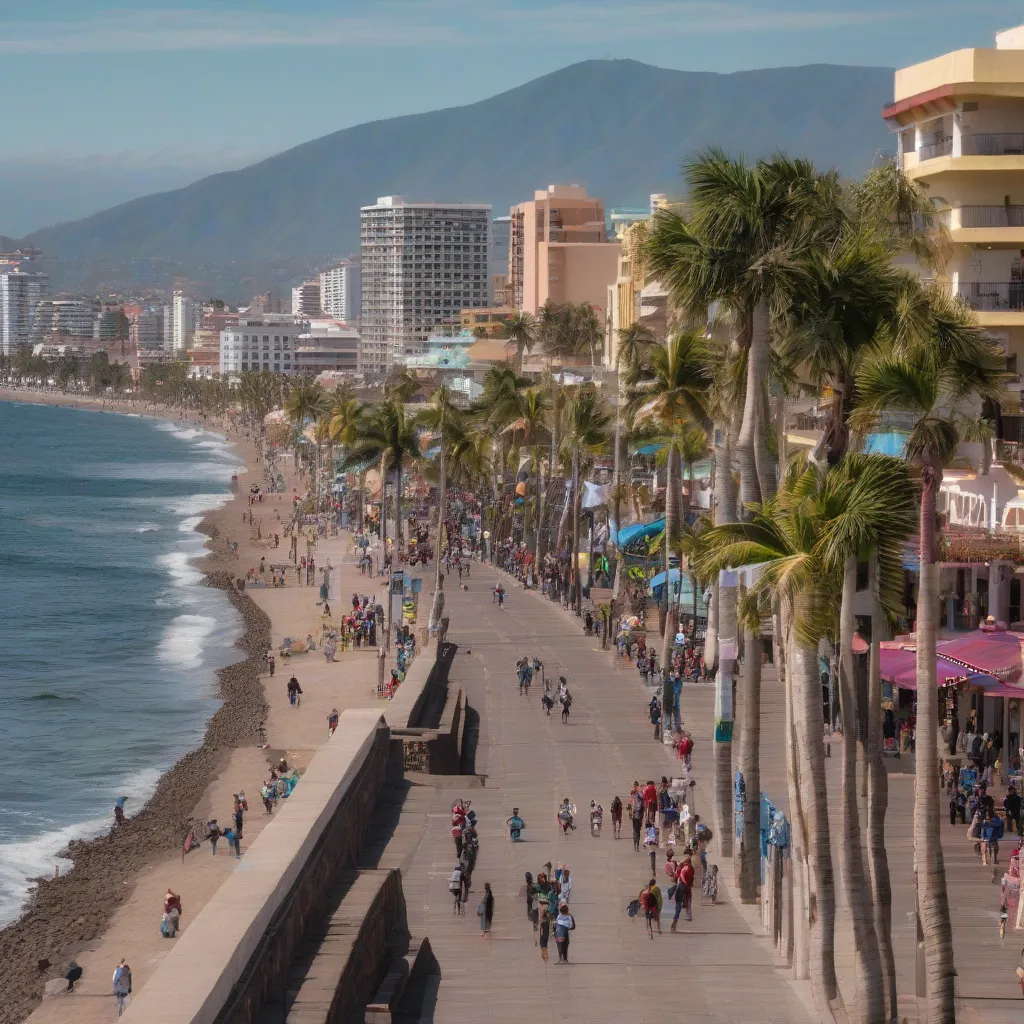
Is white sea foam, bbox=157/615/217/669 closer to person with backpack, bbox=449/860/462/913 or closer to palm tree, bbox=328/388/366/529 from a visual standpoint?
palm tree, bbox=328/388/366/529

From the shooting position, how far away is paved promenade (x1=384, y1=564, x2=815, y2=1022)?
18938mm

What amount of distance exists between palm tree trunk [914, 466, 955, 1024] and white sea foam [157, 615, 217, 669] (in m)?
41.5

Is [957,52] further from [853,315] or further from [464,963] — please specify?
[464,963]

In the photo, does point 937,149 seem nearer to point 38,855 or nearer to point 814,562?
point 814,562

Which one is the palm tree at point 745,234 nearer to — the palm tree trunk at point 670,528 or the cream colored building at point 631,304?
the palm tree trunk at point 670,528

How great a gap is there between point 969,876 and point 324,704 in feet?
87.5

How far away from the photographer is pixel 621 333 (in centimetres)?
6019

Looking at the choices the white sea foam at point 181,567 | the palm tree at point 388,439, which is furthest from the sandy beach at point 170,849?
the white sea foam at point 181,567

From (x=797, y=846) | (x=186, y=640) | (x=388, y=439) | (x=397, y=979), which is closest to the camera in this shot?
(x=397, y=979)

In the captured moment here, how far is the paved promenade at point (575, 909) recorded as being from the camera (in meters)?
18.9

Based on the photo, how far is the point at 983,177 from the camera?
35.4 meters

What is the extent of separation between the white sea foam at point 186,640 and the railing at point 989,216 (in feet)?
101

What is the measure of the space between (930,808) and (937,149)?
72.2ft

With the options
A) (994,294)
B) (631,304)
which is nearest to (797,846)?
(994,294)
